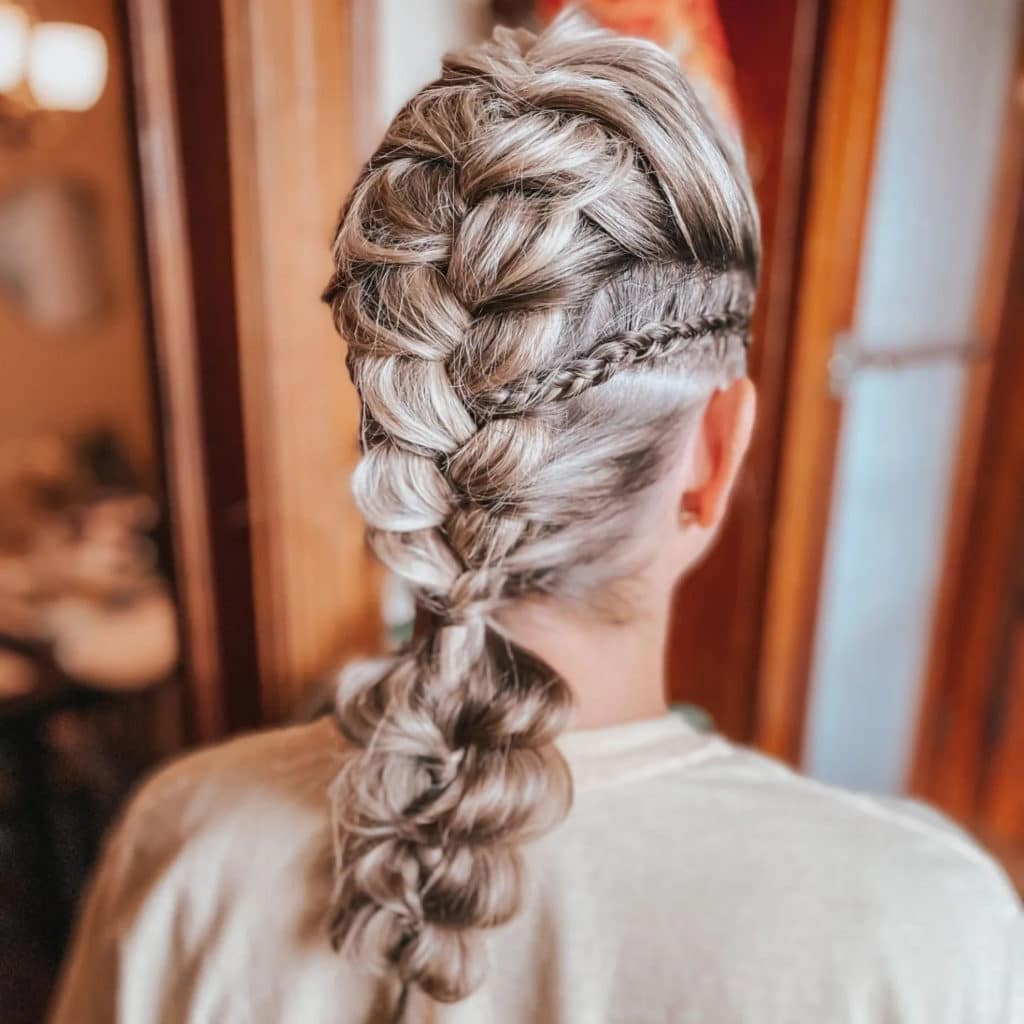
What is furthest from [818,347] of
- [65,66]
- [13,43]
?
[13,43]

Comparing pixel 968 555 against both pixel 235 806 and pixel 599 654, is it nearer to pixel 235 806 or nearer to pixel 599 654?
pixel 599 654

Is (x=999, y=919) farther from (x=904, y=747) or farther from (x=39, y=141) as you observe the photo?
(x=39, y=141)

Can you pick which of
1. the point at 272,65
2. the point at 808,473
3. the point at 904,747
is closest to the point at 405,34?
the point at 272,65

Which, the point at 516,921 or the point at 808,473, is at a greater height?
the point at 808,473

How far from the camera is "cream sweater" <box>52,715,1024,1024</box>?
53 centimetres

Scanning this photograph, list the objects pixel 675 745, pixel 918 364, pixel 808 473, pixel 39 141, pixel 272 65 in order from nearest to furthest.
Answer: pixel 675 745 < pixel 272 65 < pixel 808 473 < pixel 918 364 < pixel 39 141

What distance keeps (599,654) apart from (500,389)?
21 centimetres

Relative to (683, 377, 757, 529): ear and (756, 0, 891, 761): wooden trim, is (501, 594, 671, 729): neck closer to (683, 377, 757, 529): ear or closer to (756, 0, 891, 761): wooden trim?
(683, 377, 757, 529): ear

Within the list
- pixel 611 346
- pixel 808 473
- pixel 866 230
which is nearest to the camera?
pixel 611 346

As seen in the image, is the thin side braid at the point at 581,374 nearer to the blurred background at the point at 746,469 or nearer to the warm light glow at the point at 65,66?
the blurred background at the point at 746,469

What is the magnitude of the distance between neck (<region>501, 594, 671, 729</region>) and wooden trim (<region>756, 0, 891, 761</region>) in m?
0.72

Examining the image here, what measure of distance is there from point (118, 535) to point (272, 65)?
4.08 ft

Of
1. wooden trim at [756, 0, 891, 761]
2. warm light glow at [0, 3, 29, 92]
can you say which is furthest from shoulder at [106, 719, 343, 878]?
warm light glow at [0, 3, 29, 92]

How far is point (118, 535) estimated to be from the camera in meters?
2.05
